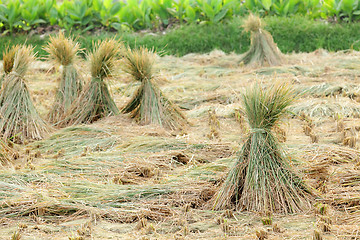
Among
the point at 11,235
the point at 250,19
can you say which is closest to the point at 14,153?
the point at 11,235

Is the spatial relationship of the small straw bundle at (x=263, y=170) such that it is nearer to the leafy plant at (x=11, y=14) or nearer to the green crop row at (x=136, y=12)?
the green crop row at (x=136, y=12)

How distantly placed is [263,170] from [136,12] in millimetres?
9684

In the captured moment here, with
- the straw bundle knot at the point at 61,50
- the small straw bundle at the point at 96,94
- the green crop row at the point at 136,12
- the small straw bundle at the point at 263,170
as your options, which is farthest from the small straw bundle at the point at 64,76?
the green crop row at the point at 136,12

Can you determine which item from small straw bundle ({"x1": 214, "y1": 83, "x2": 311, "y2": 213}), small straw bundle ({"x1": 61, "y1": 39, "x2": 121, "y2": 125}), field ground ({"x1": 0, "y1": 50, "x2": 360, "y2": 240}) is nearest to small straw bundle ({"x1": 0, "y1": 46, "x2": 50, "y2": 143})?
field ground ({"x1": 0, "y1": 50, "x2": 360, "y2": 240})

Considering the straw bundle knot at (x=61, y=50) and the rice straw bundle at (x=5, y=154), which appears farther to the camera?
the straw bundle knot at (x=61, y=50)

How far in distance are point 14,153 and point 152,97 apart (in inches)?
65.3

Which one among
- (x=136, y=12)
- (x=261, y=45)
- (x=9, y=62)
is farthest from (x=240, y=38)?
(x=9, y=62)

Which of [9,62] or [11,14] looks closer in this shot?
[9,62]

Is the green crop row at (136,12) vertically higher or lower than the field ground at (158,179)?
higher

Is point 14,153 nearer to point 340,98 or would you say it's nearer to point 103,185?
point 103,185

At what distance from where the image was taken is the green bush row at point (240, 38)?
10711 mm

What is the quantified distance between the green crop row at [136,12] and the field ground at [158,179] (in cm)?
575

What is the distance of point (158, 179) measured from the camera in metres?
3.98

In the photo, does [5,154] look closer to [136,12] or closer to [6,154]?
[6,154]
